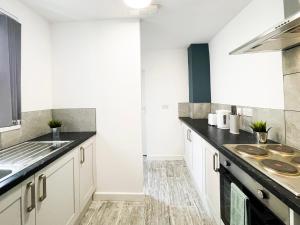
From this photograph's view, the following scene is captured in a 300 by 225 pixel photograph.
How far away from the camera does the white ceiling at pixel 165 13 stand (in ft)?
6.86

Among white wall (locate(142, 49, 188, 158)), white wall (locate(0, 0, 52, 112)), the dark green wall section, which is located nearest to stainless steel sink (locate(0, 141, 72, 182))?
white wall (locate(0, 0, 52, 112))

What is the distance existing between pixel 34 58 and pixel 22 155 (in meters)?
1.25

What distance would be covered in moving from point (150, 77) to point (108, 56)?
1.80 meters

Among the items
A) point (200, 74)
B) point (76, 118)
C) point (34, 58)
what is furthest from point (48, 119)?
point (200, 74)

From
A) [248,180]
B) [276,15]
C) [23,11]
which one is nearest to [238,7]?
[276,15]

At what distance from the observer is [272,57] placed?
1.79 metres

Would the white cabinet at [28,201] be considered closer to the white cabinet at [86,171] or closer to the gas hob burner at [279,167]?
the white cabinet at [86,171]

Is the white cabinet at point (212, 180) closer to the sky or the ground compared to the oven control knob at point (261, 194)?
closer to the ground

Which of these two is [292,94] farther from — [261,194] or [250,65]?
[261,194]

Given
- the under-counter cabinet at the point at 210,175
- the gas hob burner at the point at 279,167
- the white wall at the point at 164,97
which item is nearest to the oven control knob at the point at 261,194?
the gas hob burner at the point at 279,167

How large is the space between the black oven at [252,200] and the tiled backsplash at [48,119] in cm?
172

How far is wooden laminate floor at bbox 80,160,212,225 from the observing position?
6.81 feet

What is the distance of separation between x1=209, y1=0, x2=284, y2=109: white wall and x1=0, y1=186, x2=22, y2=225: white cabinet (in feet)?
6.80

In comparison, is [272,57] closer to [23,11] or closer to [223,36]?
[223,36]
